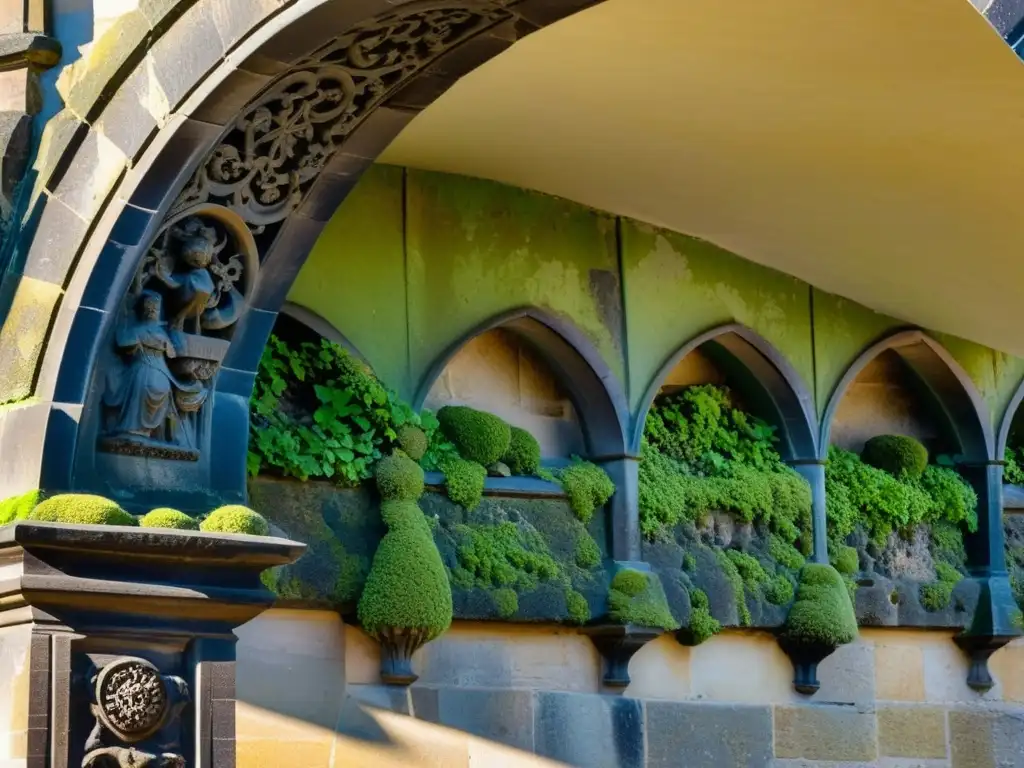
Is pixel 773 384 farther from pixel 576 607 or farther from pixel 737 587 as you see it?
pixel 576 607

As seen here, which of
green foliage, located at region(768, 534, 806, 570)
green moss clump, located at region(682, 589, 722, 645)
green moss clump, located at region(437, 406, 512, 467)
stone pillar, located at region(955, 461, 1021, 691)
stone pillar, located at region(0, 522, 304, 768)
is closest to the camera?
stone pillar, located at region(0, 522, 304, 768)

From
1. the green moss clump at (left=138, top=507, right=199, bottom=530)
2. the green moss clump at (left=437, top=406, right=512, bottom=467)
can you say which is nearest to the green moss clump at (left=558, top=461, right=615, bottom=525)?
→ the green moss clump at (left=437, top=406, right=512, bottom=467)

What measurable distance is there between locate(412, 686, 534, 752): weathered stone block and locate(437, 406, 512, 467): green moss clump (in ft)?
2.55

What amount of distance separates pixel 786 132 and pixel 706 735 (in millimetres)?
2320

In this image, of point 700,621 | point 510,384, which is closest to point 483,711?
point 700,621

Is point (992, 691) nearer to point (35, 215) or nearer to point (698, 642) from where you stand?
point (698, 642)

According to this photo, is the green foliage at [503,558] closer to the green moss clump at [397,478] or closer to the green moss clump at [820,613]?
the green moss clump at [397,478]

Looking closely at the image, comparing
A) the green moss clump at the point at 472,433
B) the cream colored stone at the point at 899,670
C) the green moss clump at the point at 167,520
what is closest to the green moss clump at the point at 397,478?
the green moss clump at the point at 472,433

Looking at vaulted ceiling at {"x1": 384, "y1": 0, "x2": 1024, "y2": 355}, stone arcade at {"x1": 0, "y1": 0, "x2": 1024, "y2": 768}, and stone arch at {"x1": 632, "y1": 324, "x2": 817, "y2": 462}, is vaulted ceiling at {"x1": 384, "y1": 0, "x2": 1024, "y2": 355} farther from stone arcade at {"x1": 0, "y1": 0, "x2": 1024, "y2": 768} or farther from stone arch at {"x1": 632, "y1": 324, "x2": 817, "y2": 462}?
stone arch at {"x1": 632, "y1": 324, "x2": 817, "y2": 462}

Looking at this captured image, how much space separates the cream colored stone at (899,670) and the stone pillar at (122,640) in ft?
12.6

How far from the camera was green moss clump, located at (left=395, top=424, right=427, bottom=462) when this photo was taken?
22.4 feet

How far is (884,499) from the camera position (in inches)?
337

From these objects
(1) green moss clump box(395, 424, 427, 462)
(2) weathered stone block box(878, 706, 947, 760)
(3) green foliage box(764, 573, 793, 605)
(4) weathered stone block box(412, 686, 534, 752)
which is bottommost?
(2) weathered stone block box(878, 706, 947, 760)

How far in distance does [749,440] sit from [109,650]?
380cm
